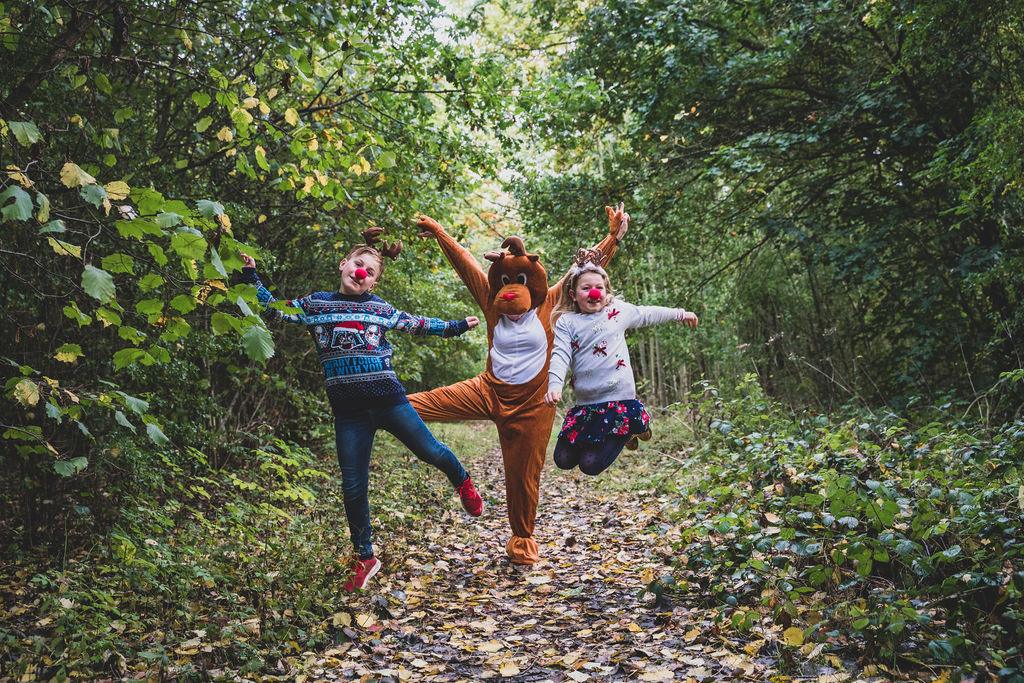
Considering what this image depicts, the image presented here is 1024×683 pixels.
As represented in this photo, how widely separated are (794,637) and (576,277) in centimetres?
299

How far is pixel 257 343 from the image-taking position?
233 centimetres

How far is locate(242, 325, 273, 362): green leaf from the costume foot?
3.56 meters

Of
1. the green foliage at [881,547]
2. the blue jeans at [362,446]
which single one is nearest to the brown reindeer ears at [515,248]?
the blue jeans at [362,446]

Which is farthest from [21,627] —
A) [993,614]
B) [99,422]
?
[993,614]

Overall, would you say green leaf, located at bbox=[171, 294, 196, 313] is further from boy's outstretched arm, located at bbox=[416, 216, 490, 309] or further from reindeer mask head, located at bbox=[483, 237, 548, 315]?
boy's outstretched arm, located at bbox=[416, 216, 490, 309]

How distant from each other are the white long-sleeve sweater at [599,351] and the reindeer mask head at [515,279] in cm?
31

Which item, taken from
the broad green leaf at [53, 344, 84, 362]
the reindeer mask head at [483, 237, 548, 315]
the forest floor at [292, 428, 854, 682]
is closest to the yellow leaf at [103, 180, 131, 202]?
the broad green leaf at [53, 344, 84, 362]

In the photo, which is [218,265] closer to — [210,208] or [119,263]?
[210,208]

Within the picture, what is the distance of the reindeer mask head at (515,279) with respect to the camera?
534 centimetres

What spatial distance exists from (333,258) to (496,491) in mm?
3877

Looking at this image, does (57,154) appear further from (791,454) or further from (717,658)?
(791,454)

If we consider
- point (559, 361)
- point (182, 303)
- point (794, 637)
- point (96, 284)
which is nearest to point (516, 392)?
point (559, 361)

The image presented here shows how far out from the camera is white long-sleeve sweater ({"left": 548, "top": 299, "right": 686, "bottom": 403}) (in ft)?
17.3

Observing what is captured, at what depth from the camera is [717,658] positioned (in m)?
3.39
